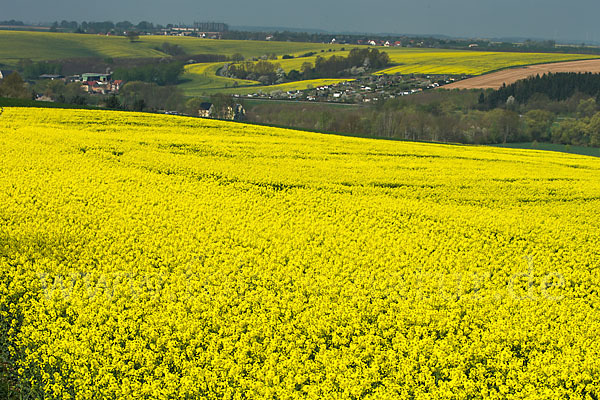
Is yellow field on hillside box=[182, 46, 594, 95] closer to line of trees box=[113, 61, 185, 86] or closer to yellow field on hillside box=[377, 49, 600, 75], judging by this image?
yellow field on hillside box=[377, 49, 600, 75]

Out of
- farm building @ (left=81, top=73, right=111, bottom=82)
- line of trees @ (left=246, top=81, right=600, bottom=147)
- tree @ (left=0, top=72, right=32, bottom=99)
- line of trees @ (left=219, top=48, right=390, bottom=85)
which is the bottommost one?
line of trees @ (left=246, top=81, right=600, bottom=147)

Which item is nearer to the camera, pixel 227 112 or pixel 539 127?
pixel 539 127

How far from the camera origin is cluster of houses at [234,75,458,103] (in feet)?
365

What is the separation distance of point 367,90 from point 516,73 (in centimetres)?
3777

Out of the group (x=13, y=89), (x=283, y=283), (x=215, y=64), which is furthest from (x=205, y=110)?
(x=215, y=64)

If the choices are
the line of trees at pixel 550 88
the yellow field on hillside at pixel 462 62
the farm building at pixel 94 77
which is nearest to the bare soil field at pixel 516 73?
the line of trees at pixel 550 88

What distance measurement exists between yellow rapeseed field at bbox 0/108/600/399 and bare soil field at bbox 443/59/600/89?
9401 centimetres

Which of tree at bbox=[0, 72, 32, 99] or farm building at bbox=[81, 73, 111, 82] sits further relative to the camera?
farm building at bbox=[81, 73, 111, 82]

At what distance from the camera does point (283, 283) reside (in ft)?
43.1

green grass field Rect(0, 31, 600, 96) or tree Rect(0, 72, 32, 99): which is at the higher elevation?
green grass field Rect(0, 31, 600, 96)

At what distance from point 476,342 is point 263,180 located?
1554cm

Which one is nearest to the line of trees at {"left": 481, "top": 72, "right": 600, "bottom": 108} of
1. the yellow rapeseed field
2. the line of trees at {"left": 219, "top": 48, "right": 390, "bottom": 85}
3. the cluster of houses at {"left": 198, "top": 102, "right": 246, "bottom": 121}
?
the cluster of houses at {"left": 198, "top": 102, "right": 246, "bottom": 121}

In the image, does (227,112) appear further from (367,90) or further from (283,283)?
(283,283)

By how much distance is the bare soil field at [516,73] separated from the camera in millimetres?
114250
